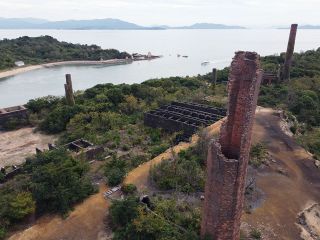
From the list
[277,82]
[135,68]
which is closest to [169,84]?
[277,82]

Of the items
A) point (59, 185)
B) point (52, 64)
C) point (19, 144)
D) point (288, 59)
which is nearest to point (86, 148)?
point (59, 185)

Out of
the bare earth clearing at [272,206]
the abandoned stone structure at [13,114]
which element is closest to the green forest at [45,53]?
the abandoned stone structure at [13,114]

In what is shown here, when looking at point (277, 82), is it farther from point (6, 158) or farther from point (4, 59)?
point (4, 59)

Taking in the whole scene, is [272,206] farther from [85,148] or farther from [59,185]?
[85,148]

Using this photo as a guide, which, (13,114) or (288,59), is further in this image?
(288,59)

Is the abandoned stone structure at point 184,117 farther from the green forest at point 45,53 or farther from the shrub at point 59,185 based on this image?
the green forest at point 45,53

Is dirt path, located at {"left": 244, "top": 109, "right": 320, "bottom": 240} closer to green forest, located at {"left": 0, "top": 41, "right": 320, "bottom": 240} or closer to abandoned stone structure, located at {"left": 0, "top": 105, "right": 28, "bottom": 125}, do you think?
green forest, located at {"left": 0, "top": 41, "right": 320, "bottom": 240}

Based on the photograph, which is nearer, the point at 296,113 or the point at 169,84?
the point at 296,113
